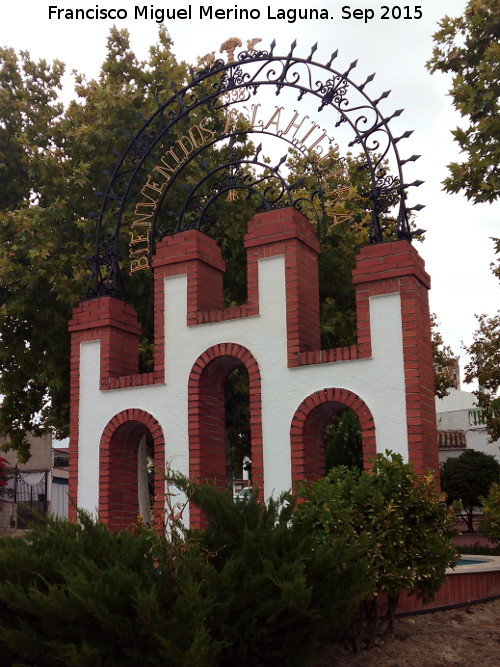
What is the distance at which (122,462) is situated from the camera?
9.54 m

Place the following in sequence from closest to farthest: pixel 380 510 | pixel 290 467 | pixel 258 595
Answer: pixel 258 595
pixel 380 510
pixel 290 467

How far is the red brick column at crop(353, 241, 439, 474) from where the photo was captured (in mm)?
7406

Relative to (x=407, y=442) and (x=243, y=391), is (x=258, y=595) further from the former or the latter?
(x=243, y=391)

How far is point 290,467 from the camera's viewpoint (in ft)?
26.4

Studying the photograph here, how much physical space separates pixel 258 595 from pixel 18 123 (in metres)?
13.2

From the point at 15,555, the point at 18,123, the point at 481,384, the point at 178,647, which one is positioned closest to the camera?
the point at 178,647

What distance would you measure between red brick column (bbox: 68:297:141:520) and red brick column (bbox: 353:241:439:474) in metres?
3.46

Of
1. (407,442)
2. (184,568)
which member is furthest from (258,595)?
(407,442)

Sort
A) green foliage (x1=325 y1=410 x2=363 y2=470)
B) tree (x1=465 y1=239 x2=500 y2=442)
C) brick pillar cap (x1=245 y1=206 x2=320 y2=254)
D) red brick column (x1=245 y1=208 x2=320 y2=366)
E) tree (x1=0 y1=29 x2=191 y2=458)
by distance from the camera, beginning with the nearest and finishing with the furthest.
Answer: red brick column (x1=245 y1=208 x2=320 y2=366)
brick pillar cap (x1=245 y1=206 x2=320 y2=254)
green foliage (x1=325 y1=410 x2=363 y2=470)
tree (x1=0 y1=29 x2=191 y2=458)
tree (x1=465 y1=239 x2=500 y2=442)

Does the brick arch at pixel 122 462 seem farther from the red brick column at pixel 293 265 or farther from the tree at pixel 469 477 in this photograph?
the tree at pixel 469 477

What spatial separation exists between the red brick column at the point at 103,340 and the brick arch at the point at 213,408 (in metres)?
1.38

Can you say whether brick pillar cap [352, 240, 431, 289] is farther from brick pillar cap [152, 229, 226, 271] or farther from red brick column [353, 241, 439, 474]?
brick pillar cap [152, 229, 226, 271]

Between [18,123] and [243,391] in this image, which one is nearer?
[243,391]

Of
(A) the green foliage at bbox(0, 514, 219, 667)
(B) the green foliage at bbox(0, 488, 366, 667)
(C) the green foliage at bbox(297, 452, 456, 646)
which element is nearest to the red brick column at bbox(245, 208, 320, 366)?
(C) the green foliage at bbox(297, 452, 456, 646)
